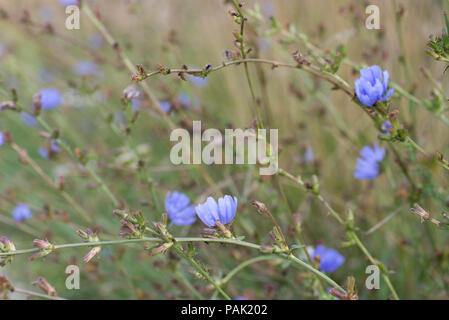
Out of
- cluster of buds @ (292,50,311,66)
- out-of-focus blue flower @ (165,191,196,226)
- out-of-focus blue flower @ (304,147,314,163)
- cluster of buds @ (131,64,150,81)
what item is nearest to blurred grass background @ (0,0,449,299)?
out-of-focus blue flower @ (304,147,314,163)

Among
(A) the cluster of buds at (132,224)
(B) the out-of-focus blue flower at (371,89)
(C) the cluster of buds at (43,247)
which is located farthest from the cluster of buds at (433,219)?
(C) the cluster of buds at (43,247)

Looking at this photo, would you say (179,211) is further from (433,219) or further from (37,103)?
(433,219)

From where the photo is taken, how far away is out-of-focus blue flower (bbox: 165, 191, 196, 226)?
1658mm

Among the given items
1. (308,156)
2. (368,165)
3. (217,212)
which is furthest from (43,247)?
(308,156)

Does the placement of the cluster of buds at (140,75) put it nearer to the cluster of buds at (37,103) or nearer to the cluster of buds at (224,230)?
the cluster of buds at (224,230)

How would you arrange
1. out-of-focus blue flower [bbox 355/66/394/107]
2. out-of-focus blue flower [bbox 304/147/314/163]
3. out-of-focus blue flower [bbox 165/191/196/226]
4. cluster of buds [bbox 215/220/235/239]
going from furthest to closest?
out-of-focus blue flower [bbox 304/147/314/163] → out-of-focus blue flower [bbox 165/191/196/226] → out-of-focus blue flower [bbox 355/66/394/107] → cluster of buds [bbox 215/220/235/239]

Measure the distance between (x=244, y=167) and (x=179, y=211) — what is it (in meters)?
0.81

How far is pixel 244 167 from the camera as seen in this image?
2.45 metres

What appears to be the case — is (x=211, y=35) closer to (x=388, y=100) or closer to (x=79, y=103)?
(x=79, y=103)

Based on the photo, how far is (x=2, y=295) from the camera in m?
1.36

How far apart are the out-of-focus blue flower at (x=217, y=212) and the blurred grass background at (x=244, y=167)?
430mm

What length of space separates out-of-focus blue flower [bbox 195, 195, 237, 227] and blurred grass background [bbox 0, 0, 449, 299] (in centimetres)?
43

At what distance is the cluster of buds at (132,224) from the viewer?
1181mm

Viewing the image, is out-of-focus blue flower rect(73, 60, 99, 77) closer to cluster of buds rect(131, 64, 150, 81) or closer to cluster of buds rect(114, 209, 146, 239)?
cluster of buds rect(131, 64, 150, 81)
